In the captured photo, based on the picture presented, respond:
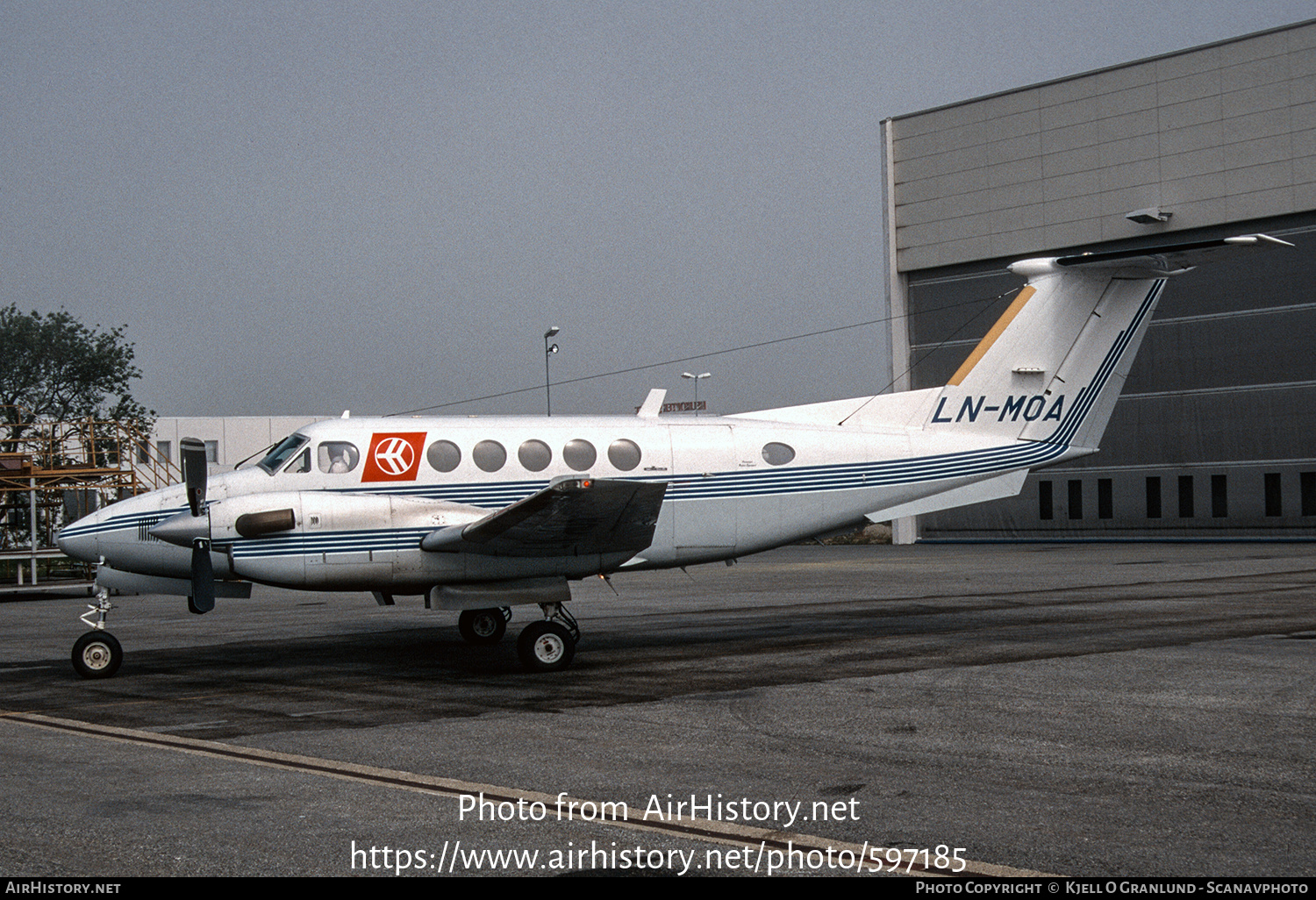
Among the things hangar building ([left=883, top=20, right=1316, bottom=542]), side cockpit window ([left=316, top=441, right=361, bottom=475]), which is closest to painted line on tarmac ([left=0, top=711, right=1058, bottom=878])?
side cockpit window ([left=316, top=441, right=361, bottom=475])

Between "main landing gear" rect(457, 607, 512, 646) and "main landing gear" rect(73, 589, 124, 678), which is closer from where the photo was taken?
"main landing gear" rect(73, 589, 124, 678)

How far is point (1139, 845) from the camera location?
619 centimetres

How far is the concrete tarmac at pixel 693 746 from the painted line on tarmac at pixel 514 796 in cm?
4

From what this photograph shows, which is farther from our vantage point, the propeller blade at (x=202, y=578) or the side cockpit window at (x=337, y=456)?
the side cockpit window at (x=337, y=456)

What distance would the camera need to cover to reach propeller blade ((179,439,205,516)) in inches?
521

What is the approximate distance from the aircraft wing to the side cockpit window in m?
1.47

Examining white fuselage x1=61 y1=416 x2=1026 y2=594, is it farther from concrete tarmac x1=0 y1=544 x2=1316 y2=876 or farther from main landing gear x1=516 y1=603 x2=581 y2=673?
concrete tarmac x1=0 y1=544 x2=1316 y2=876

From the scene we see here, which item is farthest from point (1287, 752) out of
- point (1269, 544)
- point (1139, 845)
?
point (1269, 544)

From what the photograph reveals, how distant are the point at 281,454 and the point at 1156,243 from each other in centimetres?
4412

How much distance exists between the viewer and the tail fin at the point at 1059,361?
16906mm

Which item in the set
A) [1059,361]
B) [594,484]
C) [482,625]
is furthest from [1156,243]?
[594,484]

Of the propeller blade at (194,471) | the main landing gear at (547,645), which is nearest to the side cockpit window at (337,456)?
the propeller blade at (194,471)

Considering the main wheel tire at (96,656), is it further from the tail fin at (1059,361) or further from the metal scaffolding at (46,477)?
the metal scaffolding at (46,477)
